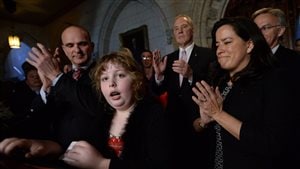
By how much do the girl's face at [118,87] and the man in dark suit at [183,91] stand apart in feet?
0.71

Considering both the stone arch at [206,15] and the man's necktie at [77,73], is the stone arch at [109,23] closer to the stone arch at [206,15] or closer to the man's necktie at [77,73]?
the stone arch at [206,15]

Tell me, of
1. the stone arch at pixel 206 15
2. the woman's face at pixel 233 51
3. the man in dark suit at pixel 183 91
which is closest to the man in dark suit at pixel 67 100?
the man in dark suit at pixel 183 91

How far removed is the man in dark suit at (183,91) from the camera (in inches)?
76.2

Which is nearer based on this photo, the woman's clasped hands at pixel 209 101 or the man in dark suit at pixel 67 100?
the woman's clasped hands at pixel 209 101

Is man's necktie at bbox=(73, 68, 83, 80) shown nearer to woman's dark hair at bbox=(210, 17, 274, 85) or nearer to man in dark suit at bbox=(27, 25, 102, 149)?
man in dark suit at bbox=(27, 25, 102, 149)

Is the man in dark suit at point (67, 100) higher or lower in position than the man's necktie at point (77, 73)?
lower

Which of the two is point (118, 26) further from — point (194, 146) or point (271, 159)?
point (271, 159)

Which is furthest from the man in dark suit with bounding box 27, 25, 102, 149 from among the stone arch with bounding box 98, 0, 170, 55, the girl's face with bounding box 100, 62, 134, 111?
the stone arch with bounding box 98, 0, 170, 55

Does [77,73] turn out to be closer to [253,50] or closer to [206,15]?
[253,50]

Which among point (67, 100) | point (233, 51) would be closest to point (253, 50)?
point (233, 51)

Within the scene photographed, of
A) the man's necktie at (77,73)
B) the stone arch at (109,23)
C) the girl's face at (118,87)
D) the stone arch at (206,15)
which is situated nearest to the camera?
the girl's face at (118,87)

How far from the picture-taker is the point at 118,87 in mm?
1493

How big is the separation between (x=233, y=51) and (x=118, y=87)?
2.13ft

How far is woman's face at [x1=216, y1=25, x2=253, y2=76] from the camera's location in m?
1.66
